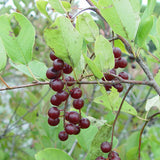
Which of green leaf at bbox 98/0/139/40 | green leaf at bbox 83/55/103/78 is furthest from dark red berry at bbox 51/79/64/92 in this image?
green leaf at bbox 98/0/139/40

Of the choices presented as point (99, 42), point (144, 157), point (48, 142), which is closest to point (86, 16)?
point (99, 42)

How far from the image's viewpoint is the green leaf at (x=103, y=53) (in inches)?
26.3

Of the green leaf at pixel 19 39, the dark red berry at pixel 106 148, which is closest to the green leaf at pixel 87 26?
the green leaf at pixel 19 39

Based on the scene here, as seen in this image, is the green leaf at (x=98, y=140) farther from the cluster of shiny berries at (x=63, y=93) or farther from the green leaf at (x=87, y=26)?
the green leaf at (x=87, y=26)

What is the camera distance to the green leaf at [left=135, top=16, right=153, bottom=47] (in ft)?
2.03

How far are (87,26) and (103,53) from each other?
15cm

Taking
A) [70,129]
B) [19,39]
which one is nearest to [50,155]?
[70,129]

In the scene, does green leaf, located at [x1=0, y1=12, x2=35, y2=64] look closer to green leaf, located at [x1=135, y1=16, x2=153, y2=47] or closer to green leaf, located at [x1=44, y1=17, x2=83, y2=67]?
green leaf, located at [x1=44, y1=17, x2=83, y2=67]

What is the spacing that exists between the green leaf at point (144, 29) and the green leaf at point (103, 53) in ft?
0.30

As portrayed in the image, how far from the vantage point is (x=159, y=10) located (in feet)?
7.80

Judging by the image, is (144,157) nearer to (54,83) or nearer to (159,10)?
(54,83)

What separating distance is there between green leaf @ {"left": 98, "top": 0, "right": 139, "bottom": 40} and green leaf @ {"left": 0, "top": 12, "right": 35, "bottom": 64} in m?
0.24

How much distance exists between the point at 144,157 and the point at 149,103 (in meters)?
0.75

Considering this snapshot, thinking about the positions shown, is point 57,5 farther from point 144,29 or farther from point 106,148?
point 106,148
